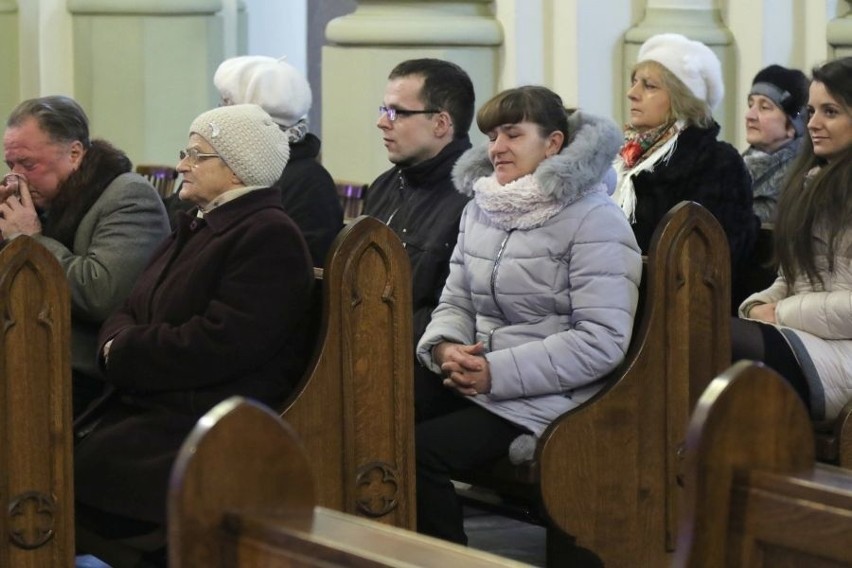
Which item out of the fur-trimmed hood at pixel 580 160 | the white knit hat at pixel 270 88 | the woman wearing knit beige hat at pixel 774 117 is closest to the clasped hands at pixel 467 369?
the fur-trimmed hood at pixel 580 160

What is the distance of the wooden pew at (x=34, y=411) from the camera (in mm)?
3889

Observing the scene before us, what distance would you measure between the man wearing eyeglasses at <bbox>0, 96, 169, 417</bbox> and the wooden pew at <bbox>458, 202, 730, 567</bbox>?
1.12 meters

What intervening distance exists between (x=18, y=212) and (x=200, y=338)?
3.18 ft

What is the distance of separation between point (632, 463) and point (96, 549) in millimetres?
1359

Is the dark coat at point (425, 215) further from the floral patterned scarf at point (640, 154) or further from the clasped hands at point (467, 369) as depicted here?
the floral patterned scarf at point (640, 154)

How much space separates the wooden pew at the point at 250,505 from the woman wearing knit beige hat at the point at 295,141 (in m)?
3.06

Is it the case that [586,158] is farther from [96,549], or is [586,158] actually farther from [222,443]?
[222,443]

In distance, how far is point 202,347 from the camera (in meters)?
4.04

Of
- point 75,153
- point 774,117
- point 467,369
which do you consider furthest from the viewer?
point 774,117

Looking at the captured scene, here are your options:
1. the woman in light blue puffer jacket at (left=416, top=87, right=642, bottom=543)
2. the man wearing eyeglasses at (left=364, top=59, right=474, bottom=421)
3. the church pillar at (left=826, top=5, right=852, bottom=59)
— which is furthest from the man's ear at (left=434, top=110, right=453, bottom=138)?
the church pillar at (left=826, top=5, right=852, bottom=59)

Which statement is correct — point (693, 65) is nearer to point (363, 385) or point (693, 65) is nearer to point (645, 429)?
point (645, 429)

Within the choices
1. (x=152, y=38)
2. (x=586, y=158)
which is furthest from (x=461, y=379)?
(x=152, y=38)

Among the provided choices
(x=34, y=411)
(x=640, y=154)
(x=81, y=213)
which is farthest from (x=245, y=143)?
(x=640, y=154)

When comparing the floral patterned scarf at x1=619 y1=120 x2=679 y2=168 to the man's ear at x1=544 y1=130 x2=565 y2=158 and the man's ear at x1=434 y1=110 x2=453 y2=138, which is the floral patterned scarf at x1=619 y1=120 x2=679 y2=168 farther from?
the man's ear at x1=544 y1=130 x2=565 y2=158
